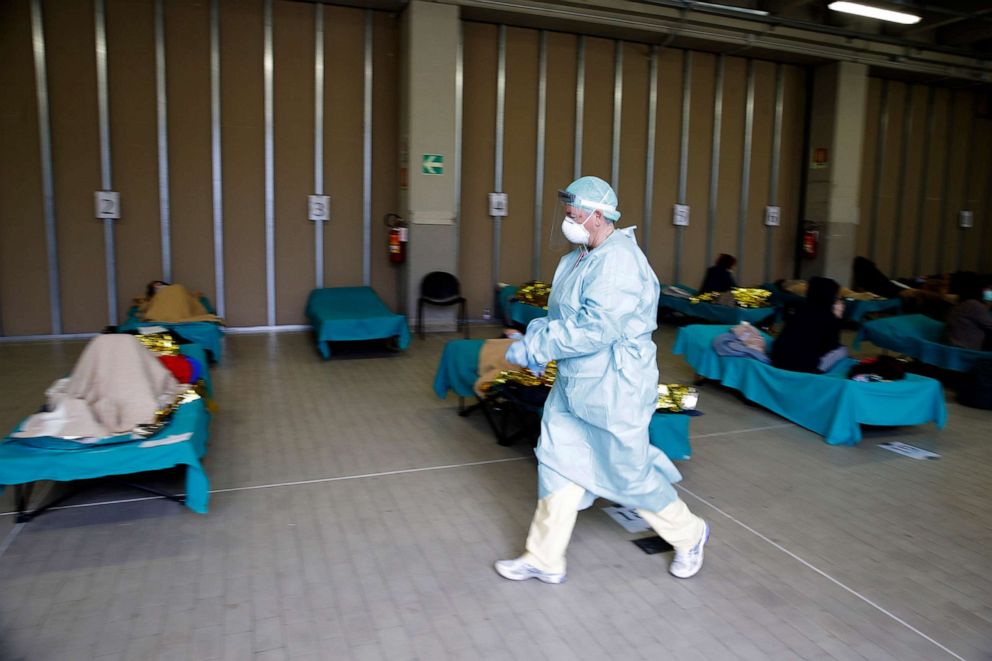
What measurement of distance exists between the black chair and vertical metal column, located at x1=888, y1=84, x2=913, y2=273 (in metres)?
8.90

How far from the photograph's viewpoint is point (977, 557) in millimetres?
3730

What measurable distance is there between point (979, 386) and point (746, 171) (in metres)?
6.46

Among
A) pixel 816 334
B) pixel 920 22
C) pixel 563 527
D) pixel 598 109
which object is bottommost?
pixel 563 527

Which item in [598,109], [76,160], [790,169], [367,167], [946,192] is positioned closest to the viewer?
[76,160]

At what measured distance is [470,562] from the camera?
3.54 meters

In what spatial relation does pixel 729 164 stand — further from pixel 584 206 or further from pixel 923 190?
pixel 584 206

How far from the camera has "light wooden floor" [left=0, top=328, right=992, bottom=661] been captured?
115 inches

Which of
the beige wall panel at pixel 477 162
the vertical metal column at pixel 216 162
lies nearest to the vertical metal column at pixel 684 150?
the beige wall panel at pixel 477 162

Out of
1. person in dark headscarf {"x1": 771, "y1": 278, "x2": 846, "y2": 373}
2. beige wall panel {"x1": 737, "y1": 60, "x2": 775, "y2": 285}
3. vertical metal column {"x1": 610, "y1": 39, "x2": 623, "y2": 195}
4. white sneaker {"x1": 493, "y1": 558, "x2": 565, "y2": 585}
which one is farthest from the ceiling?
white sneaker {"x1": 493, "y1": 558, "x2": 565, "y2": 585}

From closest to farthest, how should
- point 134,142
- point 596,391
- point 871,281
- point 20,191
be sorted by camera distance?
point 596,391
point 20,191
point 134,142
point 871,281

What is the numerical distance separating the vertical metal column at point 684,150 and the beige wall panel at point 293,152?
584 cm

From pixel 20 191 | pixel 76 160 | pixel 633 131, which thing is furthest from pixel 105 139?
pixel 633 131

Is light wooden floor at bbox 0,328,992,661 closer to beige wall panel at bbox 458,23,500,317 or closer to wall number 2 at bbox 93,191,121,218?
wall number 2 at bbox 93,191,121,218

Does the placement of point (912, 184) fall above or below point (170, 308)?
above
